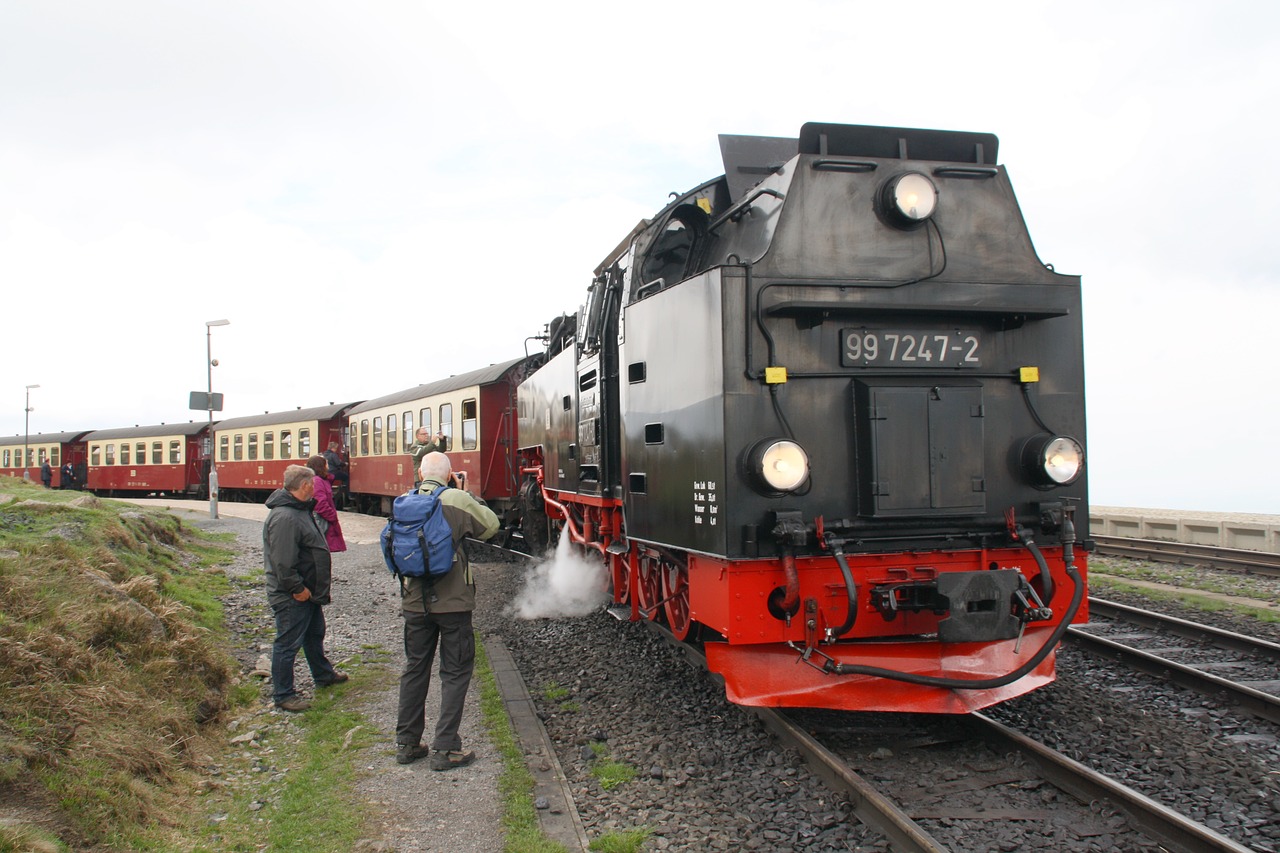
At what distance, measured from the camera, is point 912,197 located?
4457 millimetres

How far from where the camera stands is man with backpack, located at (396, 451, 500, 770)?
178 inches

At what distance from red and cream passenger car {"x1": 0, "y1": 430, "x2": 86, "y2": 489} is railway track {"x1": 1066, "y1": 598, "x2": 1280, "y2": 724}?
127 ft

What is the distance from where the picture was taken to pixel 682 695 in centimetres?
552

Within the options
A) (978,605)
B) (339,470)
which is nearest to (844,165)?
(978,605)

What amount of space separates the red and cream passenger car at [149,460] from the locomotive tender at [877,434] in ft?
101

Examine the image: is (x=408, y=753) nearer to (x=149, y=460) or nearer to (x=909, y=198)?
(x=909, y=198)

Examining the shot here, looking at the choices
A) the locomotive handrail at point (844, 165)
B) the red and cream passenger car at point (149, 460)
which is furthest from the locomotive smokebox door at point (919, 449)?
the red and cream passenger car at point (149, 460)

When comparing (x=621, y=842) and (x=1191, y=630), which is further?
(x=1191, y=630)

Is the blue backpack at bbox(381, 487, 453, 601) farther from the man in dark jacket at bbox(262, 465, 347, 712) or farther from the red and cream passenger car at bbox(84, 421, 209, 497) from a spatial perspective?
the red and cream passenger car at bbox(84, 421, 209, 497)

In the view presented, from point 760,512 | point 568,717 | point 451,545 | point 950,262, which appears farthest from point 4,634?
point 950,262

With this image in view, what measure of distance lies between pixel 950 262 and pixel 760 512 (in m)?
1.73

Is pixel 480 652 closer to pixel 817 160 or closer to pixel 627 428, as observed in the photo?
pixel 627 428

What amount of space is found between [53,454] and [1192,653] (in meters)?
40.8

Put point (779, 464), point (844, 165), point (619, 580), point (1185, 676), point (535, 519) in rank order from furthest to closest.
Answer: point (535, 519) → point (619, 580) → point (1185, 676) → point (844, 165) → point (779, 464)
